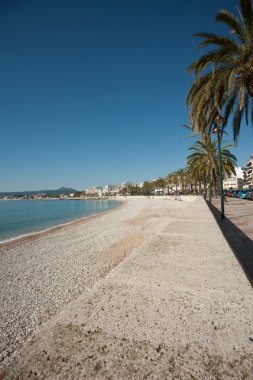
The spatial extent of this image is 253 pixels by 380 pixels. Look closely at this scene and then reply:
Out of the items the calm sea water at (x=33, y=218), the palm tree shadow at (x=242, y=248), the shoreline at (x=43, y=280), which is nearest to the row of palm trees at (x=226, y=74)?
the palm tree shadow at (x=242, y=248)

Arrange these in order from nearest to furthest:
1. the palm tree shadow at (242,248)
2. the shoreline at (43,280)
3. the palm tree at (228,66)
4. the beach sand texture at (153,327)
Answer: the beach sand texture at (153,327), the shoreline at (43,280), the palm tree shadow at (242,248), the palm tree at (228,66)

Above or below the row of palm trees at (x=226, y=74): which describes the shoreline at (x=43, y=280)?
below

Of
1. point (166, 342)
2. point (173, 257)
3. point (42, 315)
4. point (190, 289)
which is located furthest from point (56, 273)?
point (166, 342)

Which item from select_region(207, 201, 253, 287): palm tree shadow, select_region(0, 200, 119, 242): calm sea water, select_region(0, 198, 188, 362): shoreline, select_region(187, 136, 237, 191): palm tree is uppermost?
select_region(187, 136, 237, 191): palm tree

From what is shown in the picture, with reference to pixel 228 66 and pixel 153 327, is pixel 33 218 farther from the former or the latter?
pixel 153 327

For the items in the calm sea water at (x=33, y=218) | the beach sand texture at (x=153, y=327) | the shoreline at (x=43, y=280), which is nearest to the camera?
the beach sand texture at (x=153, y=327)

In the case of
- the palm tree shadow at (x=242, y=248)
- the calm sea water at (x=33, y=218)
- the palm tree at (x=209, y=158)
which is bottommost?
the calm sea water at (x=33, y=218)

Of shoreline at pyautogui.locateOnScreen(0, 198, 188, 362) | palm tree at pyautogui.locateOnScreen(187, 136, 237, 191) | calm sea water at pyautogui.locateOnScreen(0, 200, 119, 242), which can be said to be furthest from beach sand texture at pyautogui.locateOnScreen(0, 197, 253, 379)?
palm tree at pyautogui.locateOnScreen(187, 136, 237, 191)

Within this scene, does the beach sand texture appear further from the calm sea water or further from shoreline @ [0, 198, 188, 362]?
the calm sea water

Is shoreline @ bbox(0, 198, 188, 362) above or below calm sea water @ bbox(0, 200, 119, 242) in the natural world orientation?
above

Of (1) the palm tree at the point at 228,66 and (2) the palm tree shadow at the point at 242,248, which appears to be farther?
(1) the palm tree at the point at 228,66

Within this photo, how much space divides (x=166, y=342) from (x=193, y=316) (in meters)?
0.38

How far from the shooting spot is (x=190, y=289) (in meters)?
2.26

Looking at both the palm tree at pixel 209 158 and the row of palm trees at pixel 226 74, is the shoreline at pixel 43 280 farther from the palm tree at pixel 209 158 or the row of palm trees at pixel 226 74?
the palm tree at pixel 209 158
